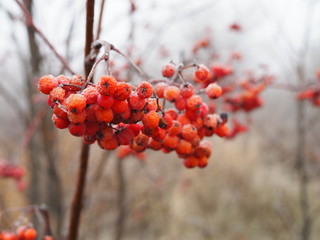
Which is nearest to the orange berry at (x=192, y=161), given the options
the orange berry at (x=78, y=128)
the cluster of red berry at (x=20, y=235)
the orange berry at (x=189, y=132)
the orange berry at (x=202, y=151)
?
the orange berry at (x=202, y=151)

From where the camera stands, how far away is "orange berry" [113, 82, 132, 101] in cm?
70

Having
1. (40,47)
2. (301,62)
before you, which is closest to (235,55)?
(301,62)

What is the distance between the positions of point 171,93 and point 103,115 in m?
0.32

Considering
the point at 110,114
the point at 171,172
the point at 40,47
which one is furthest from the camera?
the point at 171,172

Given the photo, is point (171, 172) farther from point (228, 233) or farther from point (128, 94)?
point (128, 94)

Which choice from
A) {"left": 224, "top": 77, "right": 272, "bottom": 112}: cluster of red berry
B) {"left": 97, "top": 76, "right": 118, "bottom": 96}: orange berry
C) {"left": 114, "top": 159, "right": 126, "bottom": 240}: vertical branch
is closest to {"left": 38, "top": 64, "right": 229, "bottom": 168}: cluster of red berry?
{"left": 97, "top": 76, "right": 118, "bottom": 96}: orange berry

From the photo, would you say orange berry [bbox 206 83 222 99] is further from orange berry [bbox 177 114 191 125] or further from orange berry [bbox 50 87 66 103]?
orange berry [bbox 50 87 66 103]

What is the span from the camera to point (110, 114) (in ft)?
2.32

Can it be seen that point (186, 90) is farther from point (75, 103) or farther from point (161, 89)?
point (75, 103)

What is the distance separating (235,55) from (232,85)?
0.59 meters

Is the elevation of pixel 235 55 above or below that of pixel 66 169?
above

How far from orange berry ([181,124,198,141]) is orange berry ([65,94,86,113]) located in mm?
379

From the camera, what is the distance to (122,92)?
2.31ft

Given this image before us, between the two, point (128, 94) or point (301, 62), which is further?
point (301, 62)
